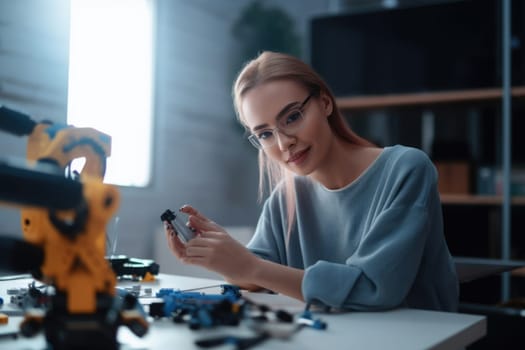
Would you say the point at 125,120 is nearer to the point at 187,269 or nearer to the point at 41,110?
the point at 41,110

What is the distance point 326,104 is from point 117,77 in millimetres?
1439

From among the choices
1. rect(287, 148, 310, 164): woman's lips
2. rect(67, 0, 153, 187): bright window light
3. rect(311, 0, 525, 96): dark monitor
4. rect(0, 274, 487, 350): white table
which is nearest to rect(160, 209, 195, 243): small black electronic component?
rect(0, 274, 487, 350): white table

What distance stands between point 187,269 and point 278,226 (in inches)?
39.9

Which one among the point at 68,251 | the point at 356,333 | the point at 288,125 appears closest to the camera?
the point at 68,251

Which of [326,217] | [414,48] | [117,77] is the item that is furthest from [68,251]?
[414,48]

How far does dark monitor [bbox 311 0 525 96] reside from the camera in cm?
258

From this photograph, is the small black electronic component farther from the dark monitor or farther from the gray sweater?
the dark monitor

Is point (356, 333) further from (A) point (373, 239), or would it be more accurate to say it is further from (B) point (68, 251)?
(B) point (68, 251)

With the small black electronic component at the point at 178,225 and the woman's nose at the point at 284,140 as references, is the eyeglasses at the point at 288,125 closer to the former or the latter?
the woman's nose at the point at 284,140

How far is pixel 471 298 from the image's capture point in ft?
8.32

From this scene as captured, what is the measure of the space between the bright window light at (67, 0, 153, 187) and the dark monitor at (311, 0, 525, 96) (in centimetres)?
96

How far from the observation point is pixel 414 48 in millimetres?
2758

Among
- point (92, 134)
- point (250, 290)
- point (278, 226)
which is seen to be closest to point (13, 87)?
point (278, 226)

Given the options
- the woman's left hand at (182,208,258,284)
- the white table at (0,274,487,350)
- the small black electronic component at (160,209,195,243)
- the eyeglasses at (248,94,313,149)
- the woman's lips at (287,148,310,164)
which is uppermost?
the eyeglasses at (248,94,313,149)
